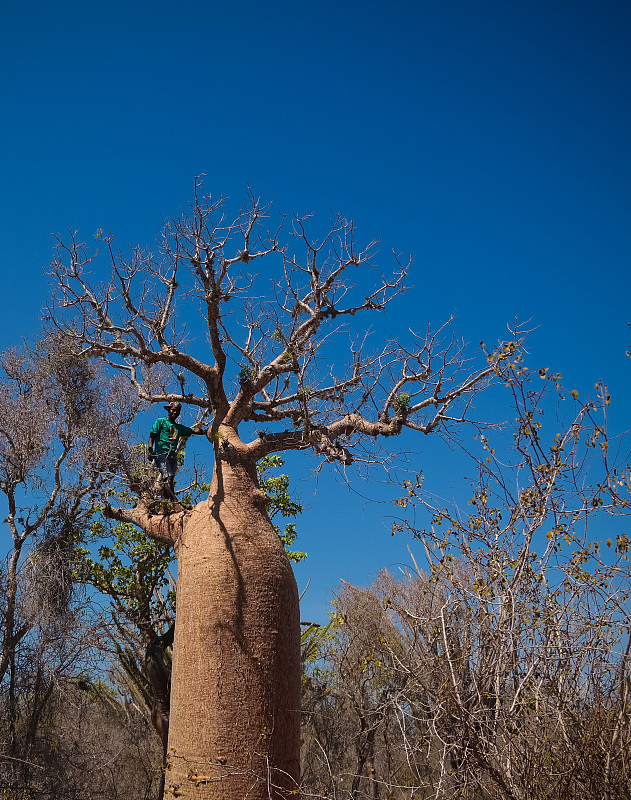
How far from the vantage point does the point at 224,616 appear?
5961 millimetres

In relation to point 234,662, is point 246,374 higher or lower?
higher

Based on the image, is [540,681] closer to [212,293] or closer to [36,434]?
[212,293]

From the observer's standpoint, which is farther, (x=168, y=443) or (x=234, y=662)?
(x=168, y=443)

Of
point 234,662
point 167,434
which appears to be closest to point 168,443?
point 167,434

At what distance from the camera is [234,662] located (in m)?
5.82

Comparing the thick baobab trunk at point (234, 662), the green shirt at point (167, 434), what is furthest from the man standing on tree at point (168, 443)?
the thick baobab trunk at point (234, 662)

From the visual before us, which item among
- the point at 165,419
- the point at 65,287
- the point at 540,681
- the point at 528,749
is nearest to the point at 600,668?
the point at 540,681

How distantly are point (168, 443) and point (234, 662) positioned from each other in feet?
7.96

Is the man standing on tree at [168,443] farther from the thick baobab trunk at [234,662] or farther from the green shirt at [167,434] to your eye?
the thick baobab trunk at [234,662]

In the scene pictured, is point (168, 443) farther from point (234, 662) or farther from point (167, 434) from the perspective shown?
point (234, 662)

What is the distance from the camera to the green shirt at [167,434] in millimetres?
7270

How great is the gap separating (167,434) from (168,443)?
0.33 ft

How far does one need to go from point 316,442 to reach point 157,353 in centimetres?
188

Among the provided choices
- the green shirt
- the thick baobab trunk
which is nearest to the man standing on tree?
the green shirt
